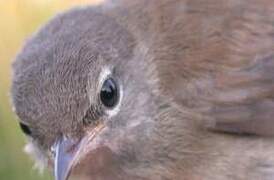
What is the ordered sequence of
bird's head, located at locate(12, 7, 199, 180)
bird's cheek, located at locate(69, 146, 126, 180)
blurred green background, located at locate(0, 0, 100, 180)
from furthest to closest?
blurred green background, located at locate(0, 0, 100, 180) → bird's cheek, located at locate(69, 146, 126, 180) → bird's head, located at locate(12, 7, 199, 180)

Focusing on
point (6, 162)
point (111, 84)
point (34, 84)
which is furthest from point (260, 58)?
point (6, 162)

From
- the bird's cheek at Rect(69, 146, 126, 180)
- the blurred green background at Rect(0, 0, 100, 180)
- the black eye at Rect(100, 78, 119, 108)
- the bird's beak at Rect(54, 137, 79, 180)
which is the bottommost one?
the bird's beak at Rect(54, 137, 79, 180)

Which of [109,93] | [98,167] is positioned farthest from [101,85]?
[98,167]

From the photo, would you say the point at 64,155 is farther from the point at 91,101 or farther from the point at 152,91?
the point at 152,91

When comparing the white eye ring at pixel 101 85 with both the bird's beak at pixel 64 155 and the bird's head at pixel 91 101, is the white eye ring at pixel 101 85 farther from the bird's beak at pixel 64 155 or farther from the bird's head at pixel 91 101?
the bird's beak at pixel 64 155

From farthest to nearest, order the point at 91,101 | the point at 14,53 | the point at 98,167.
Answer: the point at 14,53, the point at 98,167, the point at 91,101

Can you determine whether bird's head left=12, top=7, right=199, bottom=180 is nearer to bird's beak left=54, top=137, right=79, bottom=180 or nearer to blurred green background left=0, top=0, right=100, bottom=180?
bird's beak left=54, top=137, right=79, bottom=180

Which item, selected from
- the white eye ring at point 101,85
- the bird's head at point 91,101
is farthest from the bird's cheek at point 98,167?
the white eye ring at point 101,85

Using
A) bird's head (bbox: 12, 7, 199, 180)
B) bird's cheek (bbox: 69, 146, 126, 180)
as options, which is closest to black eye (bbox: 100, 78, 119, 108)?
bird's head (bbox: 12, 7, 199, 180)
